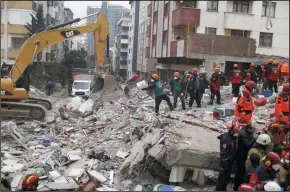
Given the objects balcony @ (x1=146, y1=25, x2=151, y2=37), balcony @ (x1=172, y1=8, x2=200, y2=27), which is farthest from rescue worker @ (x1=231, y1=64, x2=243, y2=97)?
balcony @ (x1=146, y1=25, x2=151, y2=37)

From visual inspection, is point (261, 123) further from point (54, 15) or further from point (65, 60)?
point (54, 15)

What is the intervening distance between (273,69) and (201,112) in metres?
2.57

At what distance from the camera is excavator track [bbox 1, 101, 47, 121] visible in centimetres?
1113

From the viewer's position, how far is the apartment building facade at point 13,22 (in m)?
20.6

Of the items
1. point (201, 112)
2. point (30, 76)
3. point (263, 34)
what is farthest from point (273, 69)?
point (30, 76)

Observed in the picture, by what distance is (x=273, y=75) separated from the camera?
425 inches

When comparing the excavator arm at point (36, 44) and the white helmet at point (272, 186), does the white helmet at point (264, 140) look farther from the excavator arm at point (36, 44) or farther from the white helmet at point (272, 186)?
the excavator arm at point (36, 44)

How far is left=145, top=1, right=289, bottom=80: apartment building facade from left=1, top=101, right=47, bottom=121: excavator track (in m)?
6.13

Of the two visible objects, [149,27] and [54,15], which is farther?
[149,27]

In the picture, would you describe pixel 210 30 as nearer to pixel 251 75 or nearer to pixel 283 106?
pixel 251 75

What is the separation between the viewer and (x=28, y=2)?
72.6 ft

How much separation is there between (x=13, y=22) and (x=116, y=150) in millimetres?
16311

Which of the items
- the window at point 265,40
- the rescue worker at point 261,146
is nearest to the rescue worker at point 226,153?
the rescue worker at point 261,146

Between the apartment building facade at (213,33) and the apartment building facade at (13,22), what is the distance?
319 inches
